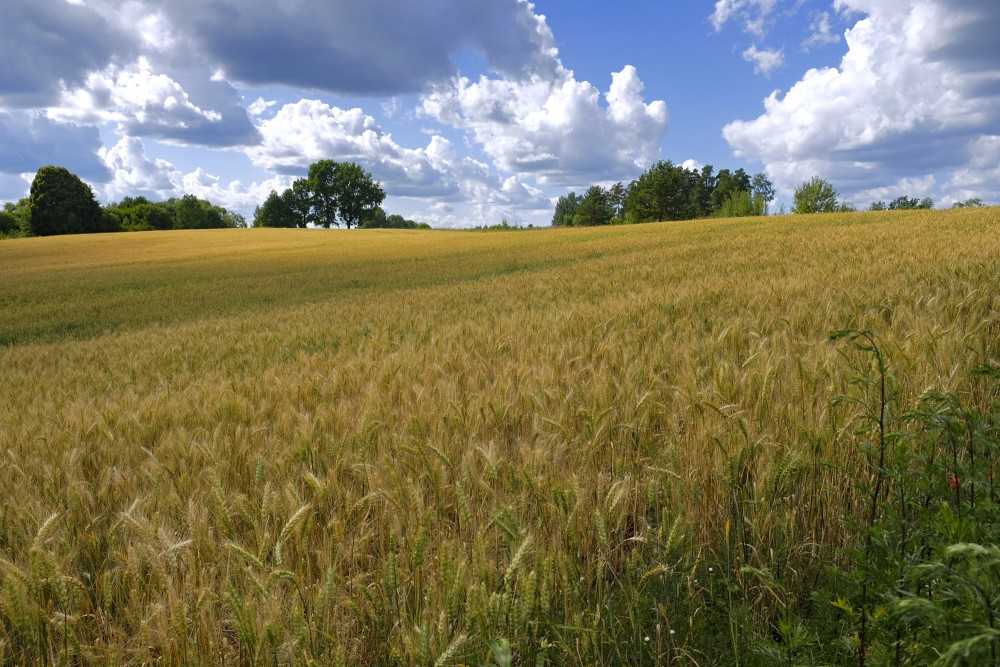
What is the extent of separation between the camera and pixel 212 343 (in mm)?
6781

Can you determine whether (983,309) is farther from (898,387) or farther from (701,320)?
(898,387)

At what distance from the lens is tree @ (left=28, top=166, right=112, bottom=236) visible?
76625 mm

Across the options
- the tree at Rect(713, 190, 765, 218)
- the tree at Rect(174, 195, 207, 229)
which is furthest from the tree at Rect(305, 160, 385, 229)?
the tree at Rect(713, 190, 765, 218)

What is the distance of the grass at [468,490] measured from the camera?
1562mm

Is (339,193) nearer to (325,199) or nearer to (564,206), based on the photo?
(325,199)

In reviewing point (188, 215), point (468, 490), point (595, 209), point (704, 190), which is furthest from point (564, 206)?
point (468, 490)

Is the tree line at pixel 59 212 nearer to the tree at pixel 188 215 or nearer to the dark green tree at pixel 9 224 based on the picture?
the dark green tree at pixel 9 224

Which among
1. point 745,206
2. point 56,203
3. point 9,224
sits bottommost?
point 9,224

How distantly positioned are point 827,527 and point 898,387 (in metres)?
0.77

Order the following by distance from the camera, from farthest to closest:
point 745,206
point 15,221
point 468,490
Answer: point 15,221
point 745,206
point 468,490

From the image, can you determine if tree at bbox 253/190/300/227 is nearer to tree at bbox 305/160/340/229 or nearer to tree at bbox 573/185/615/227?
tree at bbox 305/160/340/229

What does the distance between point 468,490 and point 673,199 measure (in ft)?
301

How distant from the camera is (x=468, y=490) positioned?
2221mm

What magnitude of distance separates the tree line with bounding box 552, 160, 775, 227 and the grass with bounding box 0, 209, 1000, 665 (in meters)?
82.8
